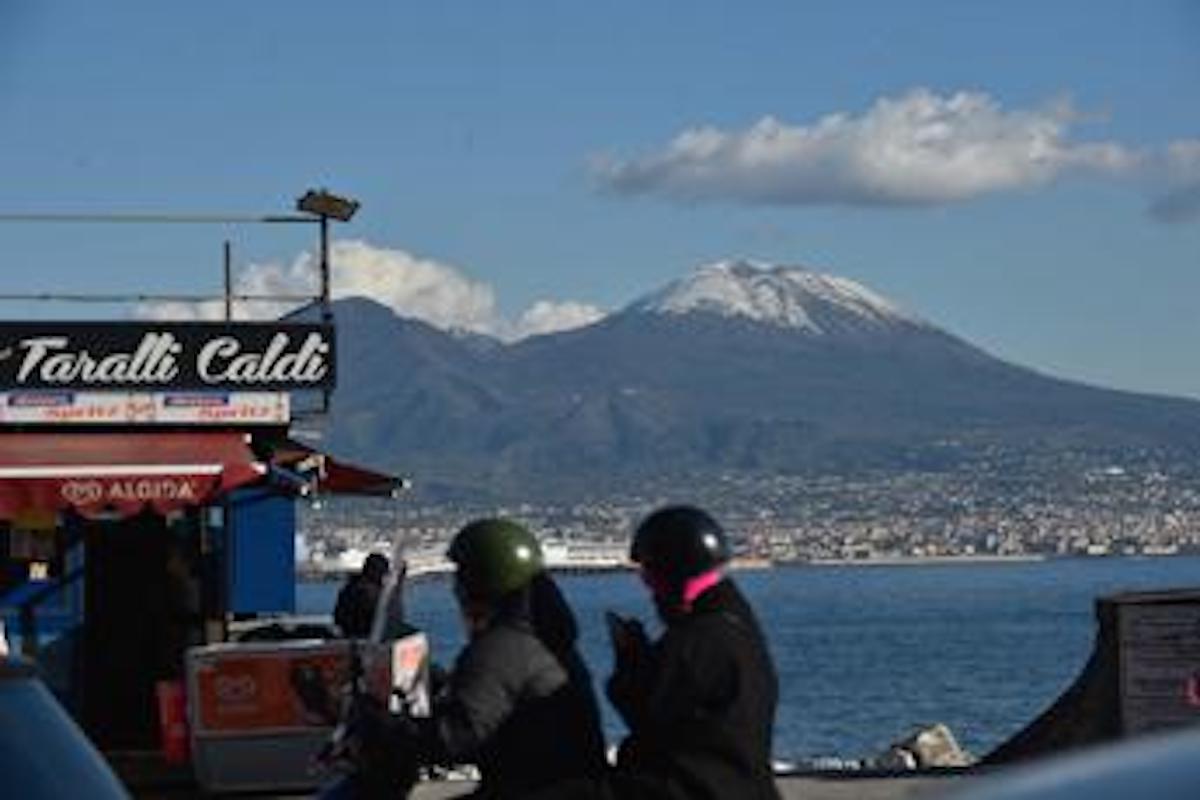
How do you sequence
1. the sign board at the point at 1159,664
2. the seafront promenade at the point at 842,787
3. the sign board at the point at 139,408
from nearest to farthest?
the sign board at the point at 1159,664
the seafront promenade at the point at 842,787
the sign board at the point at 139,408

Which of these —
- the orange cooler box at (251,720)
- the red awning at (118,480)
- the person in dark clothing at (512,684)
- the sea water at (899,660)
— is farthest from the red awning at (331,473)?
the person in dark clothing at (512,684)

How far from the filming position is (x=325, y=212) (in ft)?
81.8

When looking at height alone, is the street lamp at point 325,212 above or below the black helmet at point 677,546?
above

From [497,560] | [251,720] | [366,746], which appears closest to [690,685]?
[497,560]

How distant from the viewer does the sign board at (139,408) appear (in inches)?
892

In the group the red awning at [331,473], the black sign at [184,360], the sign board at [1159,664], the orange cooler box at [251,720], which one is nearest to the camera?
the sign board at [1159,664]

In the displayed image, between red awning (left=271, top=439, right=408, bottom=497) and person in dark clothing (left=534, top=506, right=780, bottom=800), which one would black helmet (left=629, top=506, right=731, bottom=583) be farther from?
red awning (left=271, top=439, right=408, bottom=497)

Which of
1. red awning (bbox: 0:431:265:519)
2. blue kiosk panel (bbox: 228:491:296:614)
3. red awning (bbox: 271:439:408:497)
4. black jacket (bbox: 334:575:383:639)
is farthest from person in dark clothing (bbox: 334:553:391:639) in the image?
blue kiosk panel (bbox: 228:491:296:614)

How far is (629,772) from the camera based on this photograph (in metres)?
8.34

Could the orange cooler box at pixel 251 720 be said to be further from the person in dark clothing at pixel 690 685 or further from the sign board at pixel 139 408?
the person in dark clothing at pixel 690 685

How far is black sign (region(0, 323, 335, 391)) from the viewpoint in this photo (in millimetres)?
22984

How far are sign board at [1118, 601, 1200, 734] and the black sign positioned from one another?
820cm

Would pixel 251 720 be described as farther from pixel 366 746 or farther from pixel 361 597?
pixel 366 746

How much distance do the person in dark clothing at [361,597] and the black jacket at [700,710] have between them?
10.5 metres
